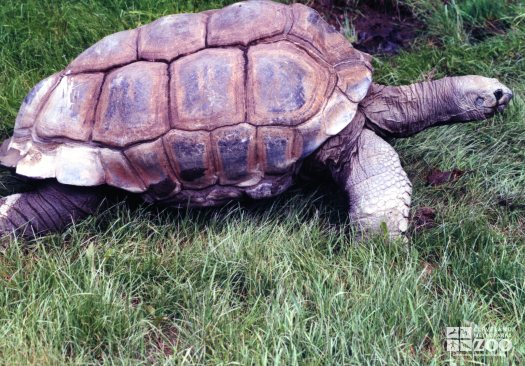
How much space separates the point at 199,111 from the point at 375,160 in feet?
4.21

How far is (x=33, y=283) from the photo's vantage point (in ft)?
13.3

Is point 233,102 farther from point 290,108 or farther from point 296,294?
point 296,294

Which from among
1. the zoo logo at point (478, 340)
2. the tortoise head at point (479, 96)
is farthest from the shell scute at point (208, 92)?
the zoo logo at point (478, 340)

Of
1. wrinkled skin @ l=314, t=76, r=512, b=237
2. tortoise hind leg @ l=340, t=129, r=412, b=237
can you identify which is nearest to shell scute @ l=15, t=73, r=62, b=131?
wrinkled skin @ l=314, t=76, r=512, b=237

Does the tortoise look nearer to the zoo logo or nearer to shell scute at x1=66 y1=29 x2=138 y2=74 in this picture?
shell scute at x1=66 y1=29 x2=138 y2=74

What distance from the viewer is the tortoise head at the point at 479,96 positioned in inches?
196

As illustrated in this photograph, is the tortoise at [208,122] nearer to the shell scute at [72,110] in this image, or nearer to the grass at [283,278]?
the shell scute at [72,110]

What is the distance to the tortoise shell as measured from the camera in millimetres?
4551

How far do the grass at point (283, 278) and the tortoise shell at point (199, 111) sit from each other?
14.7 inches

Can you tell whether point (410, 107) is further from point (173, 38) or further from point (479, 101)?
point (173, 38)

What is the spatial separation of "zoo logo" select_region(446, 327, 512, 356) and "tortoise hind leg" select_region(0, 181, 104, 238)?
8.31ft

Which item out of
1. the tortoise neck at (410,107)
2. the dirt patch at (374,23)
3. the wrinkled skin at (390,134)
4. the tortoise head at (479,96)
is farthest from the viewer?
the dirt patch at (374,23)

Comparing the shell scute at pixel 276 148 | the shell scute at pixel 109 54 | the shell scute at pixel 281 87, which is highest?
the shell scute at pixel 109 54

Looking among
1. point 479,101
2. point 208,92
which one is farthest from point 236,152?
point 479,101
